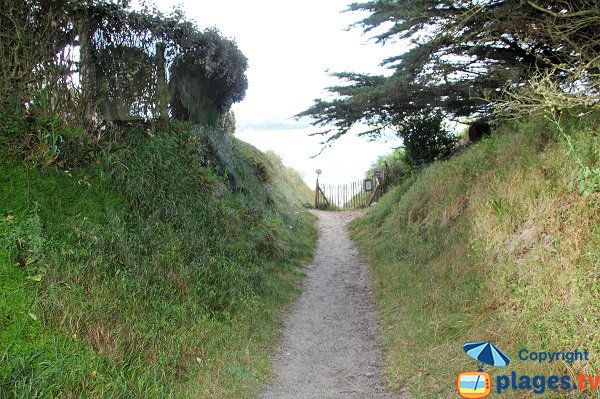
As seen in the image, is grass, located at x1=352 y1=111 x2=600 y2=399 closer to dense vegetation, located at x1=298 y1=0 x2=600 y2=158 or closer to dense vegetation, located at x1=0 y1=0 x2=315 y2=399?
dense vegetation, located at x1=298 y1=0 x2=600 y2=158

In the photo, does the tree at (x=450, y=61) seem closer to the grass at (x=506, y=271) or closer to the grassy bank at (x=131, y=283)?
the grass at (x=506, y=271)

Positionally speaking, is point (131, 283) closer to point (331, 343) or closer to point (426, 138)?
point (331, 343)

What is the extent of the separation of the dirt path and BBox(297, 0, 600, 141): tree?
3.89 meters

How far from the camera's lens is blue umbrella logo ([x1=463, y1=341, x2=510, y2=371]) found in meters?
4.39

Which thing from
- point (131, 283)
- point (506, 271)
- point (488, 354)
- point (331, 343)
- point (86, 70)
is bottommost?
point (331, 343)

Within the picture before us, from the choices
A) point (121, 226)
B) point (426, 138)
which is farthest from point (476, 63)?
point (121, 226)

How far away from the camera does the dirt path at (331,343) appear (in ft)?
16.9

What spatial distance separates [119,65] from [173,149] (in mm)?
1817

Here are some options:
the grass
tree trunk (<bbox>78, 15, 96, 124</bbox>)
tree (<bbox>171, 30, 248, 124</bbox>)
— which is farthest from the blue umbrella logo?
tree (<bbox>171, 30, 248, 124</bbox>)

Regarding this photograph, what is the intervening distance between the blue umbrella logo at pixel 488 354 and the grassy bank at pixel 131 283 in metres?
2.48

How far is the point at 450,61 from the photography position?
9.62 meters

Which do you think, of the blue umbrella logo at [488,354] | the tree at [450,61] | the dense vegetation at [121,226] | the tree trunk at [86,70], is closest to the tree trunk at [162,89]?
the dense vegetation at [121,226]

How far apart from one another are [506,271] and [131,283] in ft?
15.6

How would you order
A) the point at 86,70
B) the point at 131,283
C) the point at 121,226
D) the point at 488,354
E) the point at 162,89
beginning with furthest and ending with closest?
the point at 162,89 < the point at 86,70 < the point at 121,226 < the point at 131,283 < the point at 488,354
